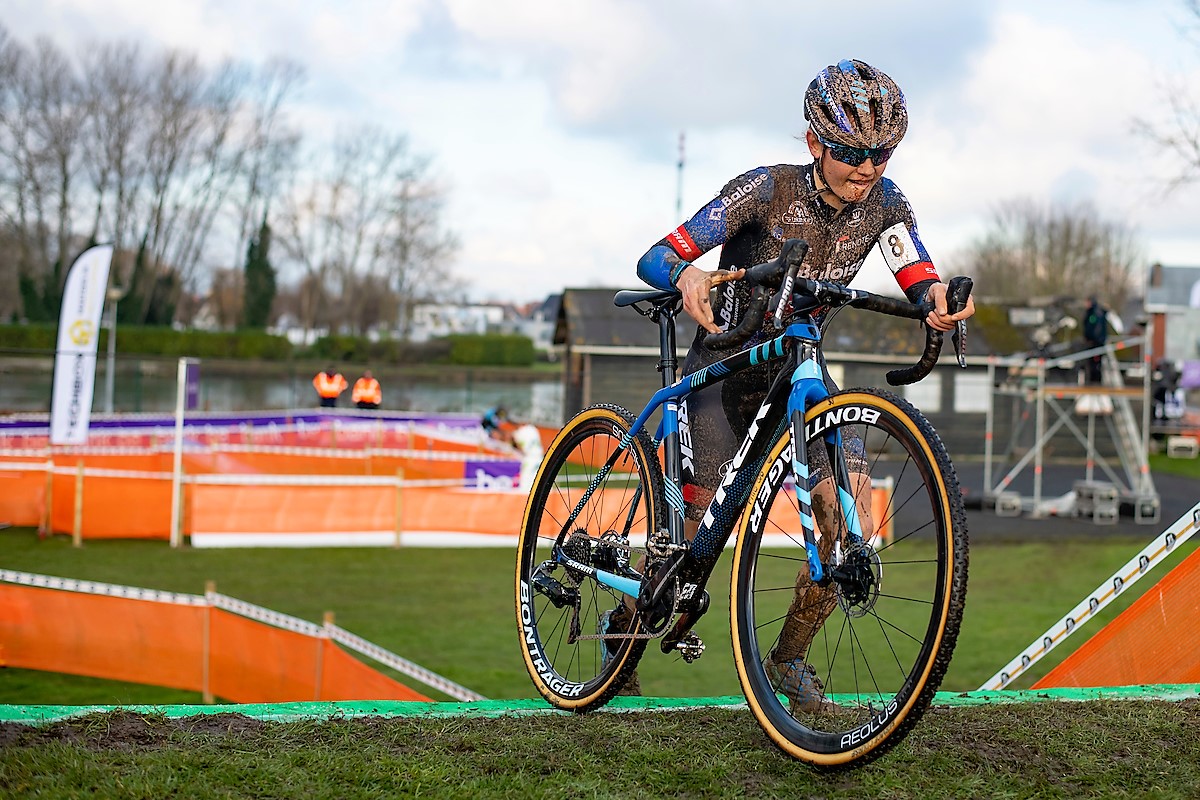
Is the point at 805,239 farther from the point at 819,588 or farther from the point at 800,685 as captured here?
the point at 800,685

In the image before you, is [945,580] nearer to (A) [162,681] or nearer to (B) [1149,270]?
(A) [162,681]

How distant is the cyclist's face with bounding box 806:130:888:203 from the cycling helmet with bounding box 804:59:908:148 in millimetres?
104

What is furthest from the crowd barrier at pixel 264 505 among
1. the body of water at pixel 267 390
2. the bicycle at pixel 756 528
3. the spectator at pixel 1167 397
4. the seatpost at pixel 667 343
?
the spectator at pixel 1167 397

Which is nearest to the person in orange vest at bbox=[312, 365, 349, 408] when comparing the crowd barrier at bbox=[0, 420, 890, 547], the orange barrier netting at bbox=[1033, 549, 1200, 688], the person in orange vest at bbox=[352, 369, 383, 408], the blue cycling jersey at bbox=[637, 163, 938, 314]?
the person in orange vest at bbox=[352, 369, 383, 408]

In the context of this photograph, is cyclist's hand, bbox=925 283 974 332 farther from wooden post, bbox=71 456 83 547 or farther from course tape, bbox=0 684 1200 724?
wooden post, bbox=71 456 83 547

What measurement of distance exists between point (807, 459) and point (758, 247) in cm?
102

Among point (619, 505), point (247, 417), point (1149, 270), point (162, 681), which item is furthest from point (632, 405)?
point (1149, 270)

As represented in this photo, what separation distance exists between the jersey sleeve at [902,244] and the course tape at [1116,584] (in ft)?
4.60

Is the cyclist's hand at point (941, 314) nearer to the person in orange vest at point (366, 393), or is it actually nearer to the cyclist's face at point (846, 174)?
the cyclist's face at point (846, 174)

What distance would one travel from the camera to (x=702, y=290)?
341 cm

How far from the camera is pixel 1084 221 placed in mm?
69688

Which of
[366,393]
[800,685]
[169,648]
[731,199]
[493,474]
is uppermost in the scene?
[731,199]

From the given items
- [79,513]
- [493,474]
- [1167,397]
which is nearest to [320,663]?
[79,513]

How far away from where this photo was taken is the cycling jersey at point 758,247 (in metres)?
3.84
